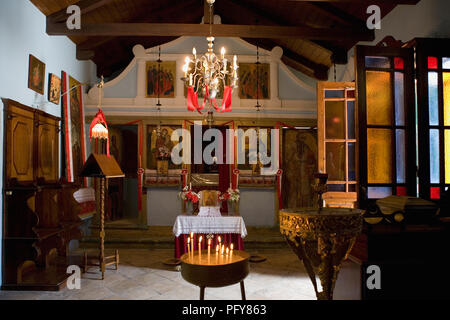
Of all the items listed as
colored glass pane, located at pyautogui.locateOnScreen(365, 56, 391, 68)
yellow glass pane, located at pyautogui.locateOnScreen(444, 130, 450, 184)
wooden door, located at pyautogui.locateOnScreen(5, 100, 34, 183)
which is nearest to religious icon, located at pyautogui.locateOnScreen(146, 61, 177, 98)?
wooden door, located at pyautogui.locateOnScreen(5, 100, 34, 183)

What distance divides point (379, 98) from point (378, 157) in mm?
753

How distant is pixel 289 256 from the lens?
661 centimetres

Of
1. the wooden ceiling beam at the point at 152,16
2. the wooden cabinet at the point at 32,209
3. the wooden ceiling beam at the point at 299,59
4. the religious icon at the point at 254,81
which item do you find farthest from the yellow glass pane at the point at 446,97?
the wooden ceiling beam at the point at 152,16

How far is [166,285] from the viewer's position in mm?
4766

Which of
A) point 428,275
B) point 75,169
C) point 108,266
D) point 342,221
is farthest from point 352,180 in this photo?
point 75,169

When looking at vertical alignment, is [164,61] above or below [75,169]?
above

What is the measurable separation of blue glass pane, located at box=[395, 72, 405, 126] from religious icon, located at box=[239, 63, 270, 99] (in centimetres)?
426

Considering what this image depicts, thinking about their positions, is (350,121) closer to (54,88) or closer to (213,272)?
(213,272)

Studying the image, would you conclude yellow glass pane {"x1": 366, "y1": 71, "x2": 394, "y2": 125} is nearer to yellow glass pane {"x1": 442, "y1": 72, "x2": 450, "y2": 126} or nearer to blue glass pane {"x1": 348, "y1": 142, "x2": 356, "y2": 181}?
yellow glass pane {"x1": 442, "y1": 72, "x2": 450, "y2": 126}

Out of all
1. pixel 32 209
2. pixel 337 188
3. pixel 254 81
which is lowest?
pixel 32 209

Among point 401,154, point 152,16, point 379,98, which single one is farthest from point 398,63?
point 152,16

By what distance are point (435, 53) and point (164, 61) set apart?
5962 millimetres
